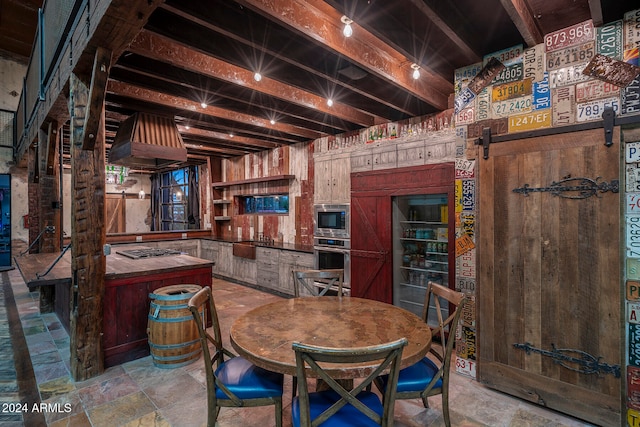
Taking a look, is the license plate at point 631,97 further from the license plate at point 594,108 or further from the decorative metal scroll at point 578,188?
the decorative metal scroll at point 578,188

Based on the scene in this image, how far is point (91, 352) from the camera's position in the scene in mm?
2885

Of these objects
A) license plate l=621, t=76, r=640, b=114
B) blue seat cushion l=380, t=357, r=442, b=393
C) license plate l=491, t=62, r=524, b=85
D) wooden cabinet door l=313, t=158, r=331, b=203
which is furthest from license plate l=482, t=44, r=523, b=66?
wooden cabinet door l=313, t=158, r=331, b=203

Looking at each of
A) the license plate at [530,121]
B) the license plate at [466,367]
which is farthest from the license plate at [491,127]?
the license plate at [466,367]

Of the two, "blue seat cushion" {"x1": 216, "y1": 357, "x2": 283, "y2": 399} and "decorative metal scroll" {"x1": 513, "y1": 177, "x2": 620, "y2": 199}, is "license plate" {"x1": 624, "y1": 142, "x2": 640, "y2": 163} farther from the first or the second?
"blue seat cushion" {"x1": 216, "y1": 357, "x2": 283, "y2": 399}

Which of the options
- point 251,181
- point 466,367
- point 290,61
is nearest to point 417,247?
point 466,367

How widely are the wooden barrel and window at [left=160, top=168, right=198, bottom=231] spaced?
6654 mm

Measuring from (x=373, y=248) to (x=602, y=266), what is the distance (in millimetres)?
2443

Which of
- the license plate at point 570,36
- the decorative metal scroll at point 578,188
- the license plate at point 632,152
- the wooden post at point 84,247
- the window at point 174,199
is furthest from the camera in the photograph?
the window at point 174,199

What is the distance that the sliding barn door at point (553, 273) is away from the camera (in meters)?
2.22

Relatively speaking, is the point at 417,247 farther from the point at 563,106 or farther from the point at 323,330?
the point at 323,330

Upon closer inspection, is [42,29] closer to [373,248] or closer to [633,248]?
[373,248]

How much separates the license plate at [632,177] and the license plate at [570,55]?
0.85 metres

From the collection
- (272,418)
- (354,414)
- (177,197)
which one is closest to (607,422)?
(354,414)

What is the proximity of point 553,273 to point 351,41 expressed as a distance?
250 cm
